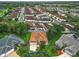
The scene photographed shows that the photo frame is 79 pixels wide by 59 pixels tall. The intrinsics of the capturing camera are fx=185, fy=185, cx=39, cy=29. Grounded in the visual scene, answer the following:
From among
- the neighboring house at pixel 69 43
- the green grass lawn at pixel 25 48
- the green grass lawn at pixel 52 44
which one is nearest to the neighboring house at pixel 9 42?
the green grass lawn at pixel 25 48

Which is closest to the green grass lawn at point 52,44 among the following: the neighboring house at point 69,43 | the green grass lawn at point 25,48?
the neighboring house at point 69,43

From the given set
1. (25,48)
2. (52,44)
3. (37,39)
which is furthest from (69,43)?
(25,48)

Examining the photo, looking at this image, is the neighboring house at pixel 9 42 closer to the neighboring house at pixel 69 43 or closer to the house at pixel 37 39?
the house at pixel 37 39

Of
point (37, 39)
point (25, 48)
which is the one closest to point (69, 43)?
point (37, 39)

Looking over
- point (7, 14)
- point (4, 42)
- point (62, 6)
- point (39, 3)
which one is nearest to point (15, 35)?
point (4, 42)

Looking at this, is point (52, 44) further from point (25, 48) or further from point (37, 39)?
point (25, 48)

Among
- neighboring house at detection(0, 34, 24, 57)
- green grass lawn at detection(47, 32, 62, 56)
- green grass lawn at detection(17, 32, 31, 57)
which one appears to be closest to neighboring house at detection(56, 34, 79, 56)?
green grass lawn at detection(47, 32, 62, 56)
